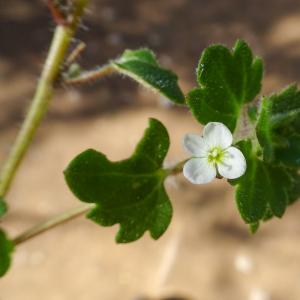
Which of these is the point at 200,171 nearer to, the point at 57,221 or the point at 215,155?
the point at 215,155

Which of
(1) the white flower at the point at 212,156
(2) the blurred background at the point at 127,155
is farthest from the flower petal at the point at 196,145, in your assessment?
(2) the blurred background at the point at 127,155

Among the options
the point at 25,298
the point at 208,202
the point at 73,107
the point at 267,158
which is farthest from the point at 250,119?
the point at 73,107

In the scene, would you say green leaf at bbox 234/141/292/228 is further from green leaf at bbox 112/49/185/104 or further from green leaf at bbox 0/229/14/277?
green leaf at bbox 0/229/14/277

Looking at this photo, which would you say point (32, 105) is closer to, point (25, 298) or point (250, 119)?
point (250, 119)

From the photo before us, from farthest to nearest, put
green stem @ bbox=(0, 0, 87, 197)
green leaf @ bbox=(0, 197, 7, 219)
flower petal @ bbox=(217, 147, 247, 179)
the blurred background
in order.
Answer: the blurred background
green stem @ bbox=(0, 0, 87, 197)
green leaf @ bbox=(0, 197, 7, 219)
flower petal @ bbox=(217, 147, 247, 179)

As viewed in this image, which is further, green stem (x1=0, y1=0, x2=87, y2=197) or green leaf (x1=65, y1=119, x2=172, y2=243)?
green stem (x1=0, y1=0, x2=87, y2=197)

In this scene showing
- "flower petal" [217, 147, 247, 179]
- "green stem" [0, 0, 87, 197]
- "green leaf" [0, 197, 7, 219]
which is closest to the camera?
"flower petal" [217, 147, 247, 179]

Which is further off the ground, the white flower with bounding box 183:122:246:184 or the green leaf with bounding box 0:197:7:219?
the white flower with bounding box 183:122:246:184

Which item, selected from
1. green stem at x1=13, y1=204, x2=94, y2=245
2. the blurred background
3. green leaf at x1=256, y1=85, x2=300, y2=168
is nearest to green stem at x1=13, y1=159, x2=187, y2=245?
green stem at x1=13, y1=204, x2=94, y2=245
